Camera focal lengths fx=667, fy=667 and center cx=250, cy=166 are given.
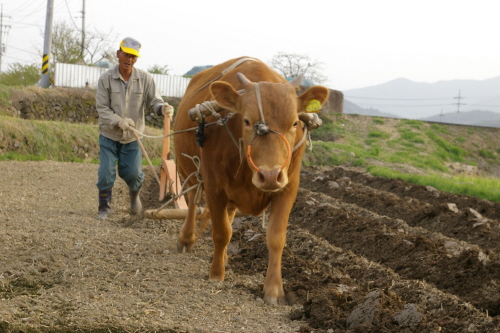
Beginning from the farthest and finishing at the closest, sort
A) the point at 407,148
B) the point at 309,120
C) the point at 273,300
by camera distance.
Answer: the point at 407,148
the point at 309,120
the point at 273,300

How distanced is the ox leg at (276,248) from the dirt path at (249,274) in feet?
0.35

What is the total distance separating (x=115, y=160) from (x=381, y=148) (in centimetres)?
1553

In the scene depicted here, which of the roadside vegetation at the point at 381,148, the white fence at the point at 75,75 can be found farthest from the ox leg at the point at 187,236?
the white fence at the point at 75,75

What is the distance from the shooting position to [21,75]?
39.3 metres

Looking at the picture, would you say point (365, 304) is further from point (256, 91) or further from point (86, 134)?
point (86, 134)

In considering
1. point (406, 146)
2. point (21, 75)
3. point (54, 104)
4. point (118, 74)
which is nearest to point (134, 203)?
point (118, 74)

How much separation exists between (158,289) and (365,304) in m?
1.63

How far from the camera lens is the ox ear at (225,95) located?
4934 mm

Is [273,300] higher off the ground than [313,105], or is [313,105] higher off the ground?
[313,105]

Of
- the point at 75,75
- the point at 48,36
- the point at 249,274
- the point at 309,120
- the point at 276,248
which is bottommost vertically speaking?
the point at 249,274

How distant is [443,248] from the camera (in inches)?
264

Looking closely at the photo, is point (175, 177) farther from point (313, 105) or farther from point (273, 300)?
point (273, 300)

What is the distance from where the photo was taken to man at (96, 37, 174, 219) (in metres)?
7.92

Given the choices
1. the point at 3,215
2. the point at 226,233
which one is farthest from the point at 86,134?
the point at 226,233
